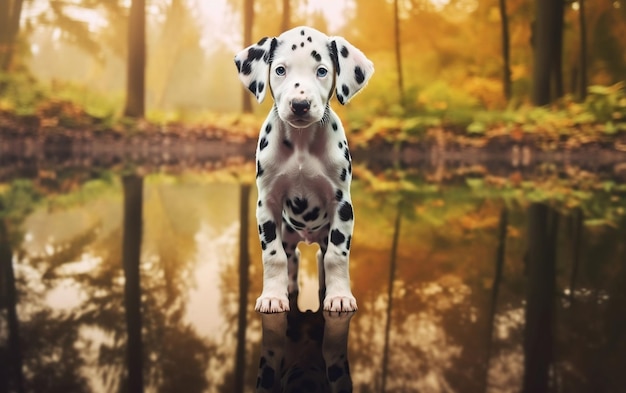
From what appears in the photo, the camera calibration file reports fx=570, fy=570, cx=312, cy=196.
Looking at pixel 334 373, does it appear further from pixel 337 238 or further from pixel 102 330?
pixel 102 330

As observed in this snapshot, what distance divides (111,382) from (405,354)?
0.90 meters

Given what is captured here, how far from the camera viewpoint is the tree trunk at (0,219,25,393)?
161cm

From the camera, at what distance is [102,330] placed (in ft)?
6.79

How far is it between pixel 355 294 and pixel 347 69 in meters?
1.01

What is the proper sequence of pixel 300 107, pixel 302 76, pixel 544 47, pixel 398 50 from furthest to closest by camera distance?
pixel 398 50
pixel 544 47
pixel 302 76
pixel 300 107

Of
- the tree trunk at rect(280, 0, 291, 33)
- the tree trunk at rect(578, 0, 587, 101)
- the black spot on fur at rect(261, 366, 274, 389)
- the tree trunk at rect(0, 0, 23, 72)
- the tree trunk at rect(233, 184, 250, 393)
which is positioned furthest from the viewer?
the tree trunk at rect(280, 0, 291, 33)

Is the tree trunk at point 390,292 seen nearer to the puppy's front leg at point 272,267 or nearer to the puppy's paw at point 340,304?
the puppy's paw at point 340,304

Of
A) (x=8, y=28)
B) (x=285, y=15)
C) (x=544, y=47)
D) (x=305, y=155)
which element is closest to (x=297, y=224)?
(x=305, y=155)

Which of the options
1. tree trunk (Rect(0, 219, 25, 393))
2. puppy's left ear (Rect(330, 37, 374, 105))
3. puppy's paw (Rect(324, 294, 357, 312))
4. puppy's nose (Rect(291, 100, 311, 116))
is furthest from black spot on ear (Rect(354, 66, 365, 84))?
tree trunk (Rect(0, 219, 25, 393))

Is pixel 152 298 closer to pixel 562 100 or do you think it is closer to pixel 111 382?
pixel 111 382

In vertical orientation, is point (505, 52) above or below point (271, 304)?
above

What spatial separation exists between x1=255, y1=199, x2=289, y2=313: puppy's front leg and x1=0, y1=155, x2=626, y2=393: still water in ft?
0.20

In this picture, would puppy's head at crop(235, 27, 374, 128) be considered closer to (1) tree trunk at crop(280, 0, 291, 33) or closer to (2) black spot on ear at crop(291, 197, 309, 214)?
(2) black spot on ear at crop(291, 197, 309, 214)

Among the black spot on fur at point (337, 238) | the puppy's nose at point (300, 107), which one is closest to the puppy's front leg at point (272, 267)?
the black spot on fur at point (337, 238)
